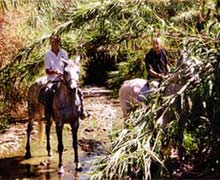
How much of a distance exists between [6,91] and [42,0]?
2.80 meters

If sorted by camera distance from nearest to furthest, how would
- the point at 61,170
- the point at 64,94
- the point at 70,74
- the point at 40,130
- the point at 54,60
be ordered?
the point at 70,74 < the point at 61,170 < the point at 64,94 < the point at 54,60 < the point at 40,130

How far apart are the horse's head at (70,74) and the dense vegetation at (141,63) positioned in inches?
43.3

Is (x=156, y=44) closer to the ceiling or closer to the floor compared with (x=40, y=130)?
closer to the ceiling

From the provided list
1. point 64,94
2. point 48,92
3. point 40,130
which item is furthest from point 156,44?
point 40,130

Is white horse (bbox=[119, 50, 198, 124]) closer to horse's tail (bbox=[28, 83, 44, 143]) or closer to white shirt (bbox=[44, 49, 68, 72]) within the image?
white shirt (bbox=[44, 49, 68, 72])

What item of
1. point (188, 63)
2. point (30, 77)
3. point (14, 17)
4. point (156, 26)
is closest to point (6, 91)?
point (30, 77)

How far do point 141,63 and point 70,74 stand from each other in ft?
13.9

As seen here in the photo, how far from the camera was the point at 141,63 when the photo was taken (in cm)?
1223

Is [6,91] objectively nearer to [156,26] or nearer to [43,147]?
[43,147]

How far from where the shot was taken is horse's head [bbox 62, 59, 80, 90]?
26.9ft

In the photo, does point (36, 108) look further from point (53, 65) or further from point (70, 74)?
point (70, 74)

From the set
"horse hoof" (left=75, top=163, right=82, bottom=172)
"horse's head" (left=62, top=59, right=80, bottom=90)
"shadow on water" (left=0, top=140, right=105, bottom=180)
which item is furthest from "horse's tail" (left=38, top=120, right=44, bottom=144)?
"horse's head" (left=62, top=59, right=80, bottom=90)

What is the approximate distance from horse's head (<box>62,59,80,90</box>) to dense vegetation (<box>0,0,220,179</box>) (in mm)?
1101

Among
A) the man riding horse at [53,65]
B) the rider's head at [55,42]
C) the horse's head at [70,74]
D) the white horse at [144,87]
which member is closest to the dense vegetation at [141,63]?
the white horse at [144,87]
